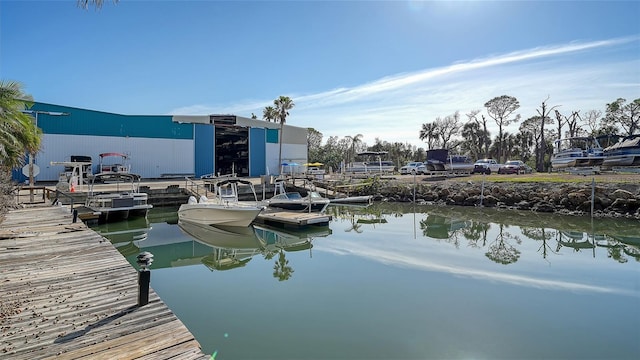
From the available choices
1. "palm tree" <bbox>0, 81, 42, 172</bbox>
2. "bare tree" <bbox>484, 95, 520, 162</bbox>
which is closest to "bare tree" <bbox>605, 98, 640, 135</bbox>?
"bare tree" <bbox>484, 95, 520, 162</bbox>

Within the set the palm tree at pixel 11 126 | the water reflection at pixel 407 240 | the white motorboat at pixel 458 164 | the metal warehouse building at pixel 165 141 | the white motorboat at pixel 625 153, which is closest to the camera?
the palm tree at pixel 11 126

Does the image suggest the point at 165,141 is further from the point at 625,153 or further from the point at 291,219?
the point at 625,153

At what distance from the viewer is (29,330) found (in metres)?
4.27

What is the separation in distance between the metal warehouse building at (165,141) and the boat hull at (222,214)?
19404mm

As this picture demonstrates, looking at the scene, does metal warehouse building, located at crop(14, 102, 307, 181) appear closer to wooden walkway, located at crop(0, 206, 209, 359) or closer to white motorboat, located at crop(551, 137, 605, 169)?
wooden walkway, located at crop(0, 206, 209, 359)

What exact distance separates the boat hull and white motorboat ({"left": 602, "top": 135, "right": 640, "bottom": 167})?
2100cm

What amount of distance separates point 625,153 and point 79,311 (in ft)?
86.8

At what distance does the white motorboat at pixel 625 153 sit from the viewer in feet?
66.5

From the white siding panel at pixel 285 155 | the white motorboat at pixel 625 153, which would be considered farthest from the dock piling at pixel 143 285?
the white siding panel at pixel 285 155

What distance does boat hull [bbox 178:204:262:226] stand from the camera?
1509 cm

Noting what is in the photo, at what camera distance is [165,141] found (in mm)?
33781

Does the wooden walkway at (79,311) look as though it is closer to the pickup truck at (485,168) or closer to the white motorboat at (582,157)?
the white motorboat at (582,157)

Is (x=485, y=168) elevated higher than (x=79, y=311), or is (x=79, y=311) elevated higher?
(x=485, y=168)

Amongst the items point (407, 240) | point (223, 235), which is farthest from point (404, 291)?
point (223, 235)
